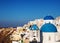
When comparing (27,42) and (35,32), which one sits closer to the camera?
(35,32)

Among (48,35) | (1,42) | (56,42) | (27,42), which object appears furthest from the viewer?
(1,42)

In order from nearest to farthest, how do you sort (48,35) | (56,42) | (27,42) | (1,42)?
(56,42) < (48,35) < (27,42) < (1,42)

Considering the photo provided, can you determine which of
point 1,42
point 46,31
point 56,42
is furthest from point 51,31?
point 1,42

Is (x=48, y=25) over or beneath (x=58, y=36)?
over

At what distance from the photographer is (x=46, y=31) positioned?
970 cm

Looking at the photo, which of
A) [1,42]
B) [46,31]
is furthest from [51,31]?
[1,42]

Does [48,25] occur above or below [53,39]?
above

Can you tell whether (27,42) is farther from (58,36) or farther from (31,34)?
(58,36)

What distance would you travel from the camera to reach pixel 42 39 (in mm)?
9742

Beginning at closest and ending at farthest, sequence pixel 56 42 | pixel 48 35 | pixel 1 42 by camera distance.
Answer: pixel 56 42
pixel 48 35
pixel 1 42

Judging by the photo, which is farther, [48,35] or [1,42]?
[1,42]

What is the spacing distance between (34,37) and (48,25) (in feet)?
3.47

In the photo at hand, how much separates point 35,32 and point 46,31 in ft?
2.02

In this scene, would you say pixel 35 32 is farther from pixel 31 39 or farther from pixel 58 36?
pixel 58 36
